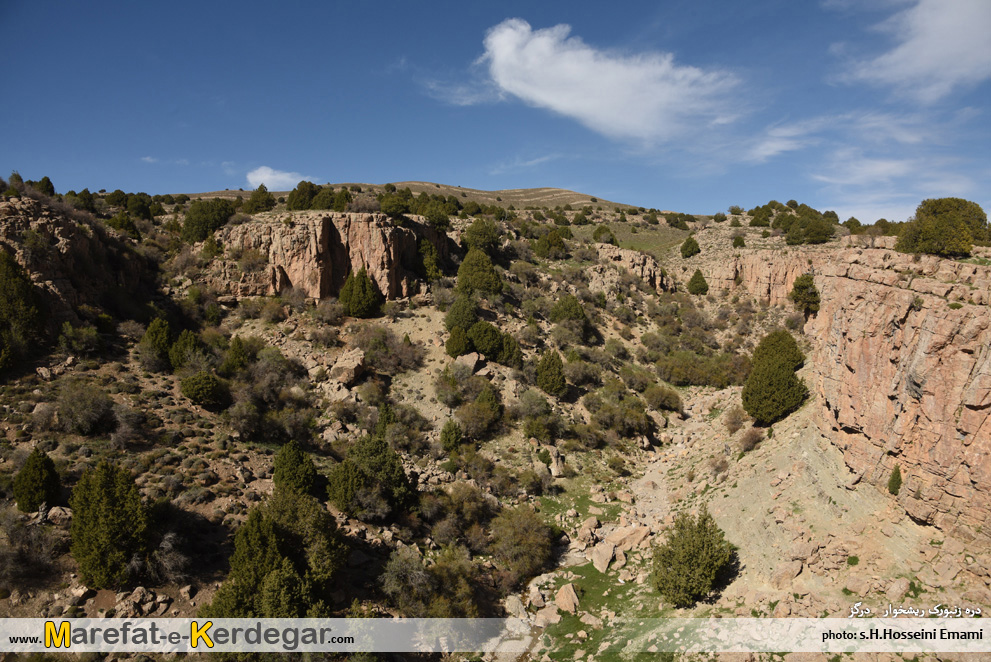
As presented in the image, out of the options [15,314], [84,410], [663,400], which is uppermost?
[15,314]

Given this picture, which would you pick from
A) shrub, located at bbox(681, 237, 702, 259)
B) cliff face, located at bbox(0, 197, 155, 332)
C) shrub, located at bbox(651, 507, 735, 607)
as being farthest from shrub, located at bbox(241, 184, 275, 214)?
shrub, located at bbox(681, 237, 702, 259)

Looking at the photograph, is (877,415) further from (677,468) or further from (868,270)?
(677,468)

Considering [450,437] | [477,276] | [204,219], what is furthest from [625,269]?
[204,219]

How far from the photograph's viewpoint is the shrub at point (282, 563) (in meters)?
15.5

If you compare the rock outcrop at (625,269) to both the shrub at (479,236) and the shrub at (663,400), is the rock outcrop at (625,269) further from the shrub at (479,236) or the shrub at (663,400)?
the shrub at (663,400)

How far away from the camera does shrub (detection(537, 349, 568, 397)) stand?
34.7 meters

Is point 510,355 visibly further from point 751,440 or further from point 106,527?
point 106,527

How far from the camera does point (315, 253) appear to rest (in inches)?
1543

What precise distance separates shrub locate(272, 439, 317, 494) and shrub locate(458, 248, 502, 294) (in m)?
22.8

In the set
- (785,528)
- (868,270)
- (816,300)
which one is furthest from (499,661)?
(816,300)

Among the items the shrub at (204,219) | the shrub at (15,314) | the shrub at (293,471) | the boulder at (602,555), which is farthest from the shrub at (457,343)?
the shrub at (204,219)

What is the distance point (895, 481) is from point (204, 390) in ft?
103

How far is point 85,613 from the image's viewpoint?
49.5 ft

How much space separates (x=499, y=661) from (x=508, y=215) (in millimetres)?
58651
